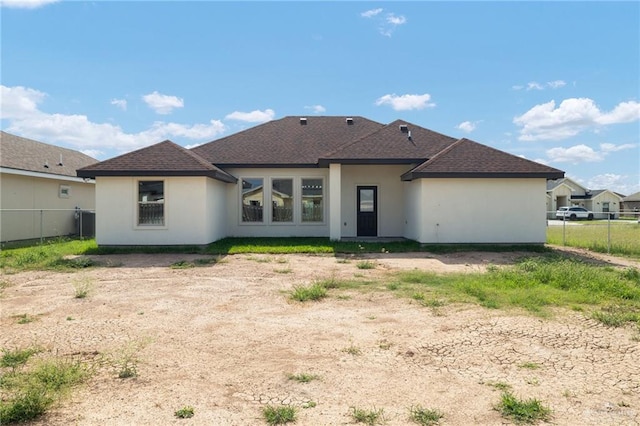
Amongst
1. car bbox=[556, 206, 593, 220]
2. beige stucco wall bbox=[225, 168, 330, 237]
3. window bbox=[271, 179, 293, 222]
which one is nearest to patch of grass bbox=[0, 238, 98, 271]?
beige stucco wall bbox=[225, 168, 330, 237]

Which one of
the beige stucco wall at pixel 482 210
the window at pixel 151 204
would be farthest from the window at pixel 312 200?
the window at pixel 151 204

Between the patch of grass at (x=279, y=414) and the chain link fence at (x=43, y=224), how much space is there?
1514 centimetres

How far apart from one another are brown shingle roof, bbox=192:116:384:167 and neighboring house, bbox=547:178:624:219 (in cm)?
4408

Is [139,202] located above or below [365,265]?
above

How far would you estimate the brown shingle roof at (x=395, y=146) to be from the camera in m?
15.2

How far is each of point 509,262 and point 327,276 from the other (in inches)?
223

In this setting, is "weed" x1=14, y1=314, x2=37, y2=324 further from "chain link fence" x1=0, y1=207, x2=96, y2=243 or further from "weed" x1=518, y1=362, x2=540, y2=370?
"chain link fence" x1=0, y1=207, x2=96, y2=243

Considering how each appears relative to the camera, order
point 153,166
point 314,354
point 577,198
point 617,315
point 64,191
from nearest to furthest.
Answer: point 314,354 → point 617,315 → point 153,166 → point 64,191 → point 577,198

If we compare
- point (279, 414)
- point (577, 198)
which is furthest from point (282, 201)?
point (577, 198)

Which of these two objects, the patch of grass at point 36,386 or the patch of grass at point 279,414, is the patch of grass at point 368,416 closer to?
the patch of grass at point 279,414

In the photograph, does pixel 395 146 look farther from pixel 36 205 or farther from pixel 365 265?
pixel 36 205

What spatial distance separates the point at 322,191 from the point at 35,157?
13548mm

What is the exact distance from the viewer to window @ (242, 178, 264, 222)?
1727cm

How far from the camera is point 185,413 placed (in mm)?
3330
